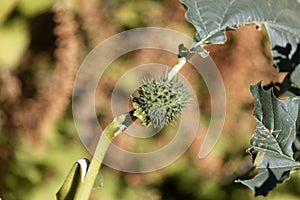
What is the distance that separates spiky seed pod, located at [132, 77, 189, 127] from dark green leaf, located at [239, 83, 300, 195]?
154 millimetres

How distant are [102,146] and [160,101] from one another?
0.50ft

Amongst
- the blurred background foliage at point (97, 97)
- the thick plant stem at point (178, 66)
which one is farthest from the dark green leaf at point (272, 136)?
the blurred background foliage at point (97, 97)

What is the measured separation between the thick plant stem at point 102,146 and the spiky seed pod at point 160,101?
28 millimetres

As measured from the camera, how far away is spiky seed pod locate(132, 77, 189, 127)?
1.18 metres

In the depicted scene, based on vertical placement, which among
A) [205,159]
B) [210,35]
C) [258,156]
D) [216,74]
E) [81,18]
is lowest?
[258,156]

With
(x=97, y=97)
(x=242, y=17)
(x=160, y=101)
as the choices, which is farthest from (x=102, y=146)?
(x=97, y=97)

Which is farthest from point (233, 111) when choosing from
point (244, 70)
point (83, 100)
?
point (83, 100)

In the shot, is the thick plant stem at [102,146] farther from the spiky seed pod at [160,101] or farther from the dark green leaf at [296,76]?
the dark green leaf at [296,76]

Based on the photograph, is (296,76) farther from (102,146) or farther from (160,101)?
(102,146)

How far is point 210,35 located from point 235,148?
1.42 metres

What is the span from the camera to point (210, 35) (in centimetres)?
131

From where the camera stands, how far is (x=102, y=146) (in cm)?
114

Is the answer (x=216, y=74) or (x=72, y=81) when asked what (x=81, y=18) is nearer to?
(x=72, y=81)

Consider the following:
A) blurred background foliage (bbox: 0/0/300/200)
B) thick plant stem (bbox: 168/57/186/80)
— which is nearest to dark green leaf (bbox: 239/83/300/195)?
thick plant stem (bbox: 168/57/186/80)
